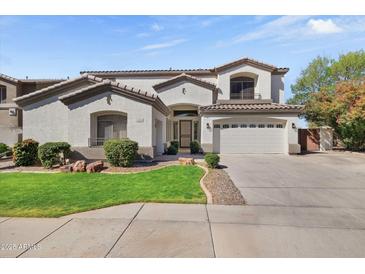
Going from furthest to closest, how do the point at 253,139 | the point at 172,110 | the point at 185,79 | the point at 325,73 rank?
the point at 325,73
the point at 172,110
the point at 185,79
the point at 253,139

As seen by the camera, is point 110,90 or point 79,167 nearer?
point 79,167

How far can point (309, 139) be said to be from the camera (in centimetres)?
2300

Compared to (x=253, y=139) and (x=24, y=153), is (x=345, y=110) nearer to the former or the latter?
(x=253, y=139)

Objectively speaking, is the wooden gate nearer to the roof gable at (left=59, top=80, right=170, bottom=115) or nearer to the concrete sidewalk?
the roof gable at (left=59, top=80, right=170, bottom=115)

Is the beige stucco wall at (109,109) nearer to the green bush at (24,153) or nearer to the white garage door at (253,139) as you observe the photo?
the green bush at (24,153)

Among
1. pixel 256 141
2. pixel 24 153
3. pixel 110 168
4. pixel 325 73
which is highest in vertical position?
pixel 325 73

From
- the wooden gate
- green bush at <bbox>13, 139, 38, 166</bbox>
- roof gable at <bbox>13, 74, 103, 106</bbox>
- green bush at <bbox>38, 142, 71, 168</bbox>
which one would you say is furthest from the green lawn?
the wooden gate

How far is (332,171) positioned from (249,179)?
16.3 ft

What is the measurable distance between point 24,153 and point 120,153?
5173mm

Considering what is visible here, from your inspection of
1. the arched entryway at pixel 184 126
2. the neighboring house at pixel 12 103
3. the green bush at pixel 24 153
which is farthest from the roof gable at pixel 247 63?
the green bush at pixel 24 153

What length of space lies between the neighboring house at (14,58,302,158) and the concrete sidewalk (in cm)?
769

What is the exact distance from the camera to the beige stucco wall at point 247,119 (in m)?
18.4

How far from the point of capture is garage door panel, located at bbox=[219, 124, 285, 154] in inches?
733

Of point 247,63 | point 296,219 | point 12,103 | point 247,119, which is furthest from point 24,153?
point 247,63
